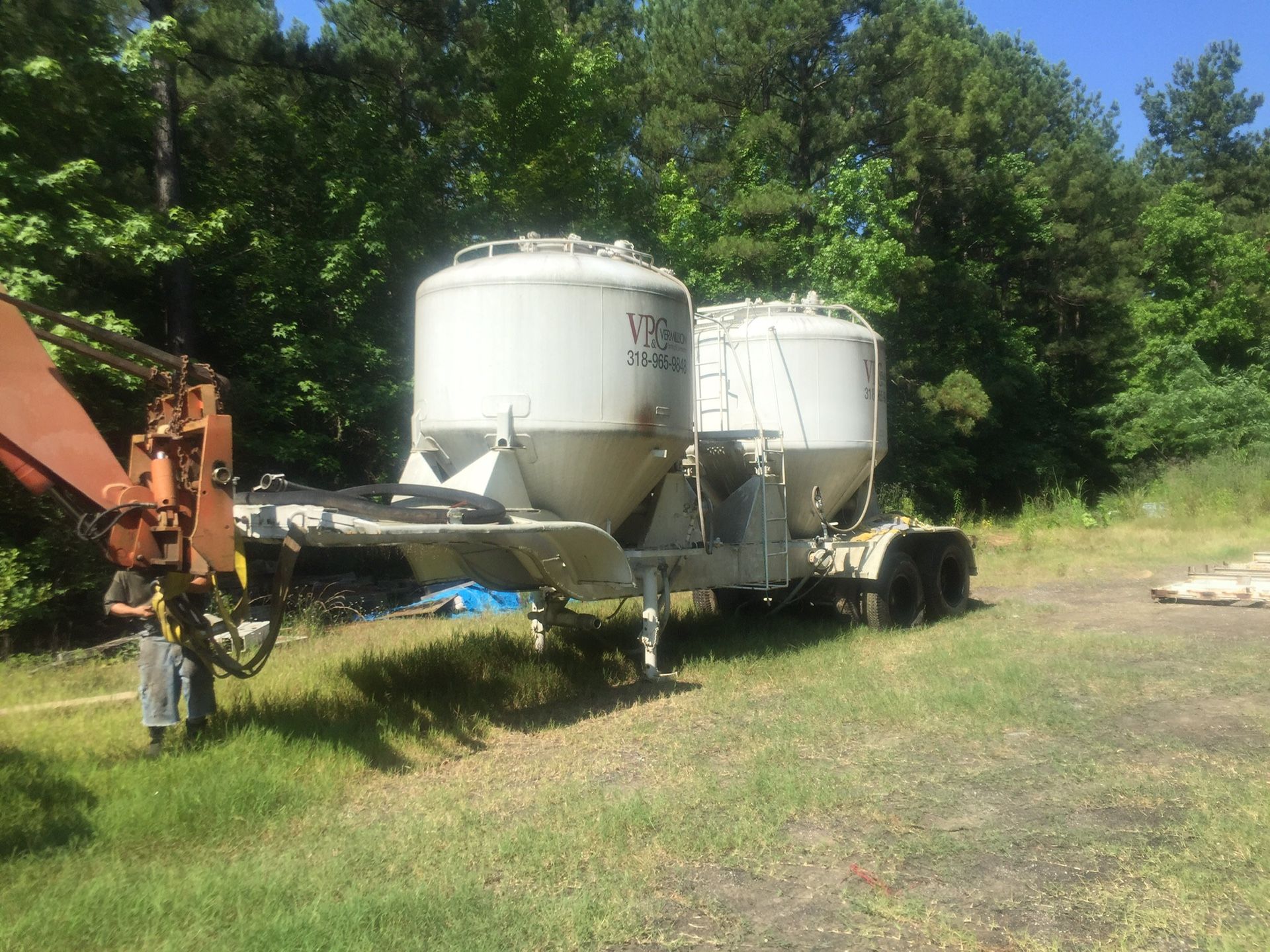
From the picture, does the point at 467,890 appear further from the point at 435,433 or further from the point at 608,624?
the point at 608,624

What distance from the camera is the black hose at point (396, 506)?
21.2 ft

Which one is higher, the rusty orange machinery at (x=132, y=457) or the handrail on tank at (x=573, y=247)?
the handrail on tank at (x=573, y=247)

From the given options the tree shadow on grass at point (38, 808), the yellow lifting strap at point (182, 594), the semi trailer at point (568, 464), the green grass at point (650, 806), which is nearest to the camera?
the green grass at point (650, 806)

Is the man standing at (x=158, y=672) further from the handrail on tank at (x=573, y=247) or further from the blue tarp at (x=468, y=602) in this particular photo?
the blue tarp at (x=468, y=602)

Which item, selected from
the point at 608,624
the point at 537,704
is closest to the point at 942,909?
the point at 537,704

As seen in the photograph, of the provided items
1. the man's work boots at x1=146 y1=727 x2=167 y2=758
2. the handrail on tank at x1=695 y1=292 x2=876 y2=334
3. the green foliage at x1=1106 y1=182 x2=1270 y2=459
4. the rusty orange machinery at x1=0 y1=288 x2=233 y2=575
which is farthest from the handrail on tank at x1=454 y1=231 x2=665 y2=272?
the green foliage at x1=1106 y1=182 x2=1270 y2=459

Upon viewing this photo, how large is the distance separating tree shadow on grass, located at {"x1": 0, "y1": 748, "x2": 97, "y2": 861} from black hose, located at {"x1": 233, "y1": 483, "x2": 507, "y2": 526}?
1860 mm

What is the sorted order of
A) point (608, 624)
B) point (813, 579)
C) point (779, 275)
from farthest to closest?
point (779, 275), point (813, 579), point (608, 624)

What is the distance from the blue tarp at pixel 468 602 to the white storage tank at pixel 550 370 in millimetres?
5170

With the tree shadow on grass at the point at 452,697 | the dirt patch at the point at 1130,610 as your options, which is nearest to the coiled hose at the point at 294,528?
the tree shadow on grass at the point at 452,697

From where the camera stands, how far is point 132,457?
6.25 metres

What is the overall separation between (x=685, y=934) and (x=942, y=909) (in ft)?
3.64

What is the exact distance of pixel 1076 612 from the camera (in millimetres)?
12758

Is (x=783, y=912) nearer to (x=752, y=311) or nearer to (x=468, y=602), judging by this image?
(x=752, y=311)
